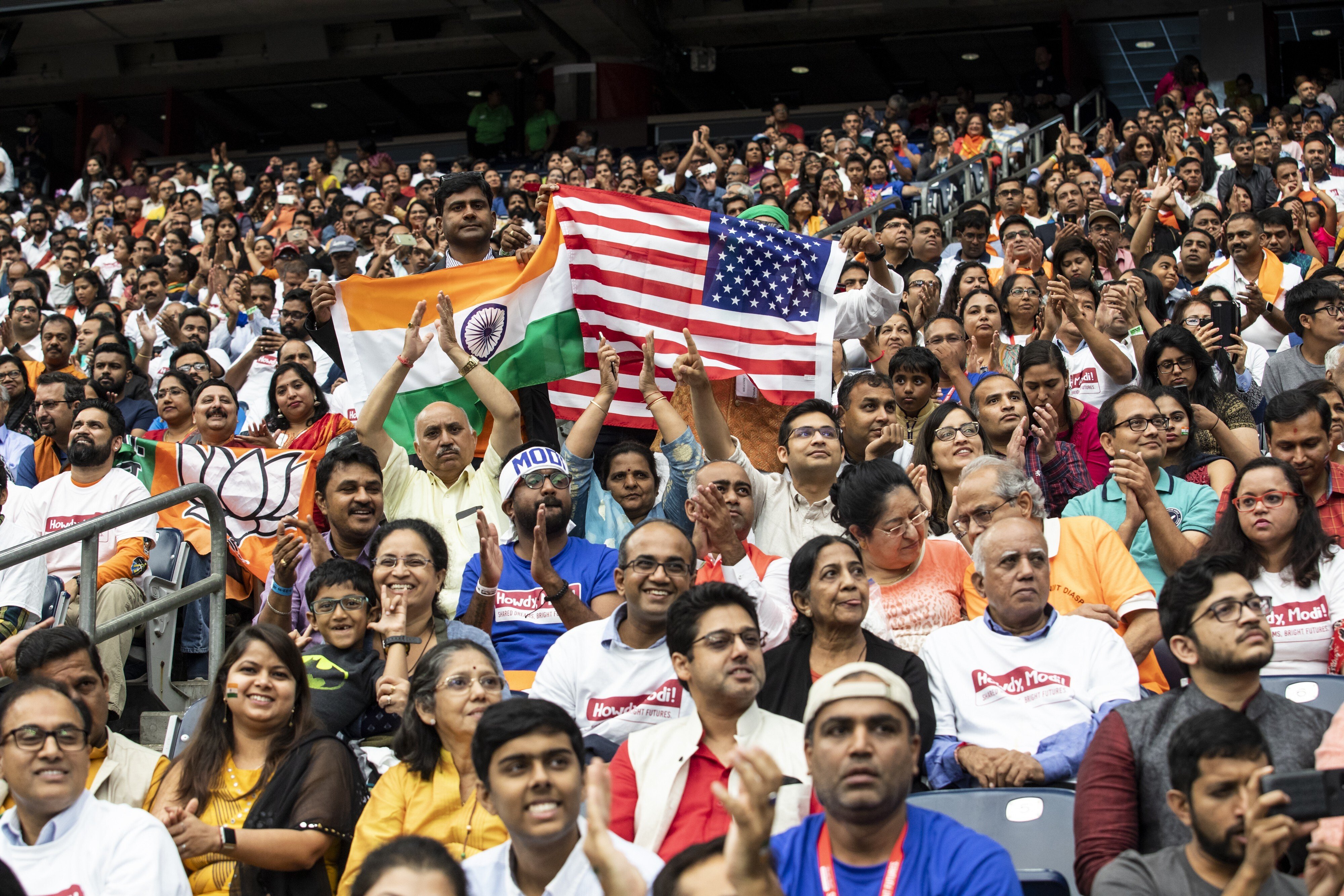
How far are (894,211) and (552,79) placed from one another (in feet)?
37.9

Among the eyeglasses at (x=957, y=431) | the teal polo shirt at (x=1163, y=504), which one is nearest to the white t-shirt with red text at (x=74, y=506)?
the eyeglasses at (x=957, y=431)

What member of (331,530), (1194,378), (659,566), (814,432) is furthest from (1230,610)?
(331,530)

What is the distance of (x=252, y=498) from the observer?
604 centimetres

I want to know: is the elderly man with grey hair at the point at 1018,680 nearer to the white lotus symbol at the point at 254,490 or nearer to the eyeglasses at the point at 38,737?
the eyeglasses at the point at 38,737

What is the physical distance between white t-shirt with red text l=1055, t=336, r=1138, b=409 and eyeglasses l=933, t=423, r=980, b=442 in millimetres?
1546

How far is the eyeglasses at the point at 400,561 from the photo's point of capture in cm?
481

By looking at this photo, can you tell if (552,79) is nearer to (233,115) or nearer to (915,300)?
(233,115)

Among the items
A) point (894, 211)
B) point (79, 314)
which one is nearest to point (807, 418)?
point (894, 211)

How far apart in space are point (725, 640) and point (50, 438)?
490 cm

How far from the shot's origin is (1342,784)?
107 inches

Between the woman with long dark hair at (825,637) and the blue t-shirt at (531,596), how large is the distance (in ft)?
2.96

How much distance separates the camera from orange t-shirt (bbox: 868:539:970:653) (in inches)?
180

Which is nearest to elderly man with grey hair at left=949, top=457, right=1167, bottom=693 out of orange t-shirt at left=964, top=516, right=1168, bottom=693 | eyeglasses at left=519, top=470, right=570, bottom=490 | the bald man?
orange t-shirt at left=964, top=516, right=1168, bottom=693

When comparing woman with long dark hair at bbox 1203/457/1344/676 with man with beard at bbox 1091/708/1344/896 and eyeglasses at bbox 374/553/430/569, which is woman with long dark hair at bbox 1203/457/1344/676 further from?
eyeglasses at bbox 374/553/430/569
